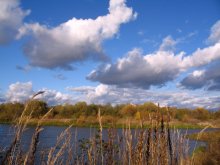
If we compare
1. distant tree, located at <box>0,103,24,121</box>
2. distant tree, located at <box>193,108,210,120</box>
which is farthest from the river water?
distant tree, located at <box>193,108,210,120</box>

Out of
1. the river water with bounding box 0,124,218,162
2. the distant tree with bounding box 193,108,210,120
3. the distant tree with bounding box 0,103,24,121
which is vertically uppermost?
the distant tree with bounding box 193,108,210,120

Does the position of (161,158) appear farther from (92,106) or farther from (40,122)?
(92,106)

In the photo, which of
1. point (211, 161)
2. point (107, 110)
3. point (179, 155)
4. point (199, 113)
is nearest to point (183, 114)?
point (199, 113)

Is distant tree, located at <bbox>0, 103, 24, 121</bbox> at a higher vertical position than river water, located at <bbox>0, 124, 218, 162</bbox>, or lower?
higher

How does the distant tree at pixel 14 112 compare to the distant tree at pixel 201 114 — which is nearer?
the distant tree at pixel 14 112

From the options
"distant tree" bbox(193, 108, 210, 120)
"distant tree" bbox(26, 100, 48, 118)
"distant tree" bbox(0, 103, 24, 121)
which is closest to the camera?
"distant tree" bbox(26, 100, 48, 118)

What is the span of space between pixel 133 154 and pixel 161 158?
0.36m

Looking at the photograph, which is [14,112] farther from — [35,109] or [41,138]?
[41,138]

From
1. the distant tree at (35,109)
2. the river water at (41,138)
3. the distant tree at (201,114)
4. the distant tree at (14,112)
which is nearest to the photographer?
the distant tree at (35,109)

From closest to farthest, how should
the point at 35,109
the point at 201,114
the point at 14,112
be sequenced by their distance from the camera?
the point at 35,109 → the point at 14,112 → the point at 201,114

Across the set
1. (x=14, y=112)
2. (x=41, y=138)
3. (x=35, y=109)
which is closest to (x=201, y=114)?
(x=41, y=138)

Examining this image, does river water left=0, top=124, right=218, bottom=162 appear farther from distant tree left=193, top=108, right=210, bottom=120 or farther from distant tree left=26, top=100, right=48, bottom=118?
distant tree left=193, top=108, right=210, bottom=120

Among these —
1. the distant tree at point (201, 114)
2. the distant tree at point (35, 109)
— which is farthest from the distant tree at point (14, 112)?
the distant tree at point (201, 114)

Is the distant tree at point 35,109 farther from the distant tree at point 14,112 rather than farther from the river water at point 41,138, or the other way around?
the river water at point 41,138
